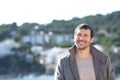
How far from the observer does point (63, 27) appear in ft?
161

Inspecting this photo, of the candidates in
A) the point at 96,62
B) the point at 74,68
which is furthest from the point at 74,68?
the point at 96,62

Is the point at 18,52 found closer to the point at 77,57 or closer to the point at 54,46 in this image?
the point at 54,46

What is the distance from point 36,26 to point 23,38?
555 cm

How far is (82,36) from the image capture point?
306 centimetres

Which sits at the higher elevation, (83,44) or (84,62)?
(83,44)

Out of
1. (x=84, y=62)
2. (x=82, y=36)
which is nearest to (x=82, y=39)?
(x=82, y=36)

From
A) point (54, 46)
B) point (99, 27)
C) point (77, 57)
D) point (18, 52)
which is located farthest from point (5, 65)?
point (77, 57)

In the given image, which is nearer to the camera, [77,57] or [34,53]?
[77,57]

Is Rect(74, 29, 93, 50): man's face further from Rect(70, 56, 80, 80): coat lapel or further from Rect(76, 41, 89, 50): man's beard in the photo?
Rect(70, 56, 80, 80): coat lapel

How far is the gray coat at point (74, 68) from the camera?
122 inches

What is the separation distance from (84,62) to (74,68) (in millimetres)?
68

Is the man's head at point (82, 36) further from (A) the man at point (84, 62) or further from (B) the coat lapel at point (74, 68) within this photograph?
(B) the coat lapel at point (74, 68)

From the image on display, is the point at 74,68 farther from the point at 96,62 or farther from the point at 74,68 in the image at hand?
the point at 96,62

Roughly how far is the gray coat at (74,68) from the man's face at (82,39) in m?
0.07
